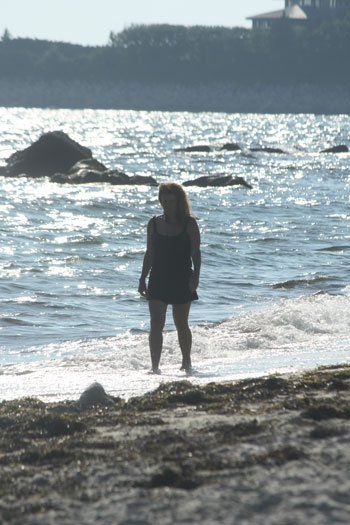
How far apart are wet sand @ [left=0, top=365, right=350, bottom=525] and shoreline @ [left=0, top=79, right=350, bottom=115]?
13518 cm

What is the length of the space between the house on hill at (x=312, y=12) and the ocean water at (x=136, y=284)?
13951 centimetres

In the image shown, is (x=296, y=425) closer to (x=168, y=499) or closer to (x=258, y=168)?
(x=168, y=499)

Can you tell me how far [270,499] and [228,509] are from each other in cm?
14

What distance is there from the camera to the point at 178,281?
595 centimetres

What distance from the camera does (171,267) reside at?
5.93 meters

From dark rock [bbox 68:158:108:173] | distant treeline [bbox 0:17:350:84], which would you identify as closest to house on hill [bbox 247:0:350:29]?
distant treeline [bbox 0:17:350:84]

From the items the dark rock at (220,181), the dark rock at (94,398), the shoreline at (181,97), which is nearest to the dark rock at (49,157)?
the dark rock at (220,181)

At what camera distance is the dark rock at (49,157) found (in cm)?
2681

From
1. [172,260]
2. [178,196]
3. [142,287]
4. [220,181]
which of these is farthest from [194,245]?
[220,181]

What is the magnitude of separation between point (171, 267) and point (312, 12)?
6386 inches

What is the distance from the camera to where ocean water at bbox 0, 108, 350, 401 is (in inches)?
252

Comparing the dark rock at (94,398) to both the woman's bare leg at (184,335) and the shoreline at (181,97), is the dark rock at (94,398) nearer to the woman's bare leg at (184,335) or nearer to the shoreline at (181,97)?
the woman's bare leg at (184,335)

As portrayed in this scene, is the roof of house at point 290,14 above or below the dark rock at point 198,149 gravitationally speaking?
above

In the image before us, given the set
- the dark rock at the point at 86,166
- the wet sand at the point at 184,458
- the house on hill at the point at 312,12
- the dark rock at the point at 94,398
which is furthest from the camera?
the house on hill at the point at 312,12
